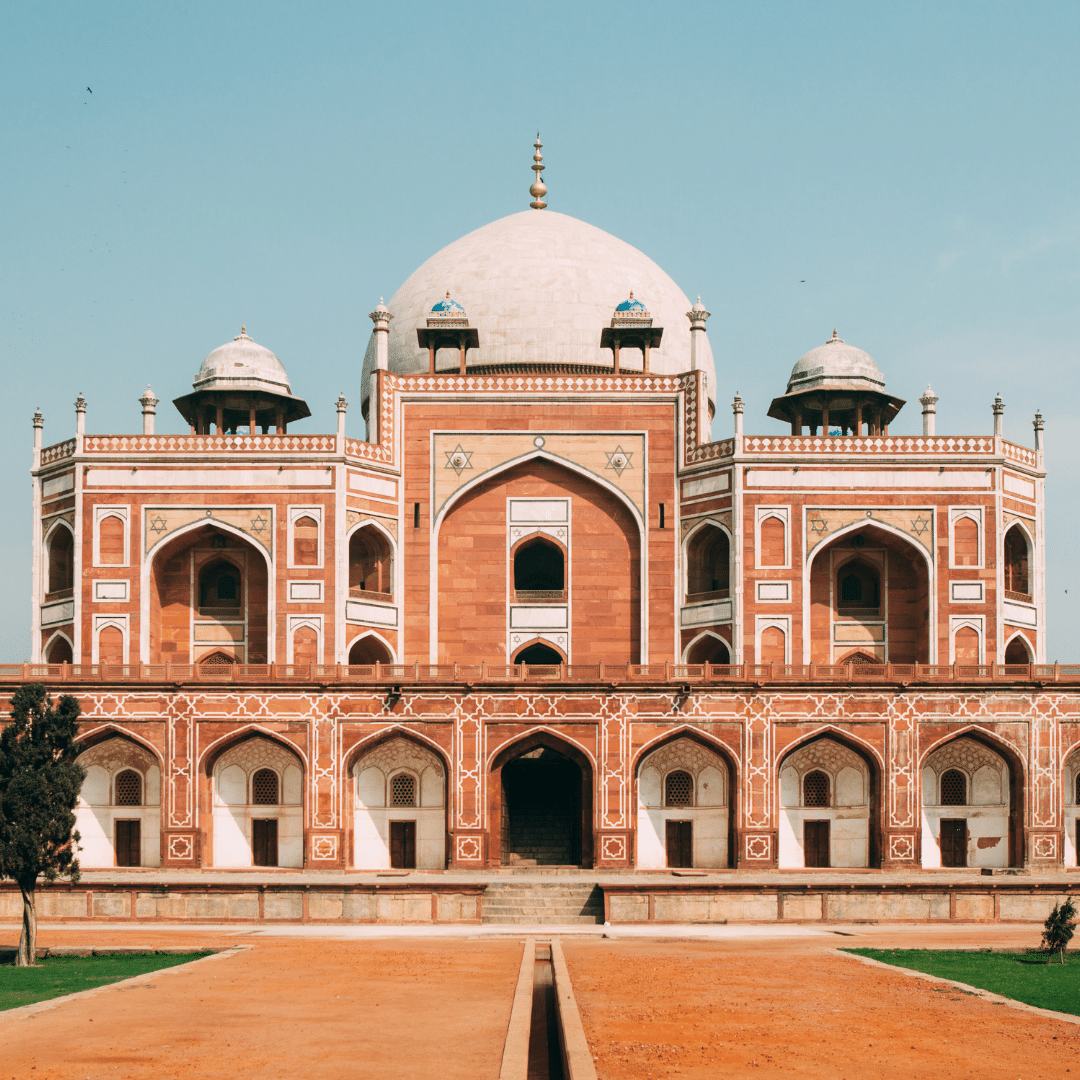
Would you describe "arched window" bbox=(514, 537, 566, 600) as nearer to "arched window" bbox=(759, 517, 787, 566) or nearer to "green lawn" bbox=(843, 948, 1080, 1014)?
"arched window" bbox=(759, 517, 787, 566)

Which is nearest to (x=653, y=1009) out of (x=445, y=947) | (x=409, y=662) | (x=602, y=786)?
(x=445, y=947)

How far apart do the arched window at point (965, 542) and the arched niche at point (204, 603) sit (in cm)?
1479

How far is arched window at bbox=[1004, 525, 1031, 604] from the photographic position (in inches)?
1377

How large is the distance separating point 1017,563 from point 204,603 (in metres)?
18.1

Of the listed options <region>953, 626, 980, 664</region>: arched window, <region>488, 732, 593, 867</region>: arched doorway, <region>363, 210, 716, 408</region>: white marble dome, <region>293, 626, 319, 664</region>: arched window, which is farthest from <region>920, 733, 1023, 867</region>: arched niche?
<region>363, 210, 716, 408</region>: white marble dome

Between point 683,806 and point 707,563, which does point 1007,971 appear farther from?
point 707,563

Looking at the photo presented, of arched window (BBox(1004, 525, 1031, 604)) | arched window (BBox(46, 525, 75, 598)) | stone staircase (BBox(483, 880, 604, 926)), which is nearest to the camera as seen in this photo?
stone staircase (BBox(483, 880, 604, 926))

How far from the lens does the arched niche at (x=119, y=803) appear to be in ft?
94.9

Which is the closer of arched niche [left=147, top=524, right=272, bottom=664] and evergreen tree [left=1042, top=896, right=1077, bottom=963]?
evergreen tree [left=1042, top=896, right=1077, bottom=963]

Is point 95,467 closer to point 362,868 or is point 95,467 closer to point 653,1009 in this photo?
point 362,868

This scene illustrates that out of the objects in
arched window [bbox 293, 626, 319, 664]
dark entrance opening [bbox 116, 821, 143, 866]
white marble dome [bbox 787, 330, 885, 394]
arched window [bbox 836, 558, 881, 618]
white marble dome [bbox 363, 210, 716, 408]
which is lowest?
dark entrance opening [bbox 116, 821, 143, 866]

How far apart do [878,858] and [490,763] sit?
23.8 feet

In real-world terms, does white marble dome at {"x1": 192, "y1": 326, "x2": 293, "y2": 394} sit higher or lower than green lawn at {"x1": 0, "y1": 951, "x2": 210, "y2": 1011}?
higher

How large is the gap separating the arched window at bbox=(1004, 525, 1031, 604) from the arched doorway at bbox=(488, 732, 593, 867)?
38.6ft
